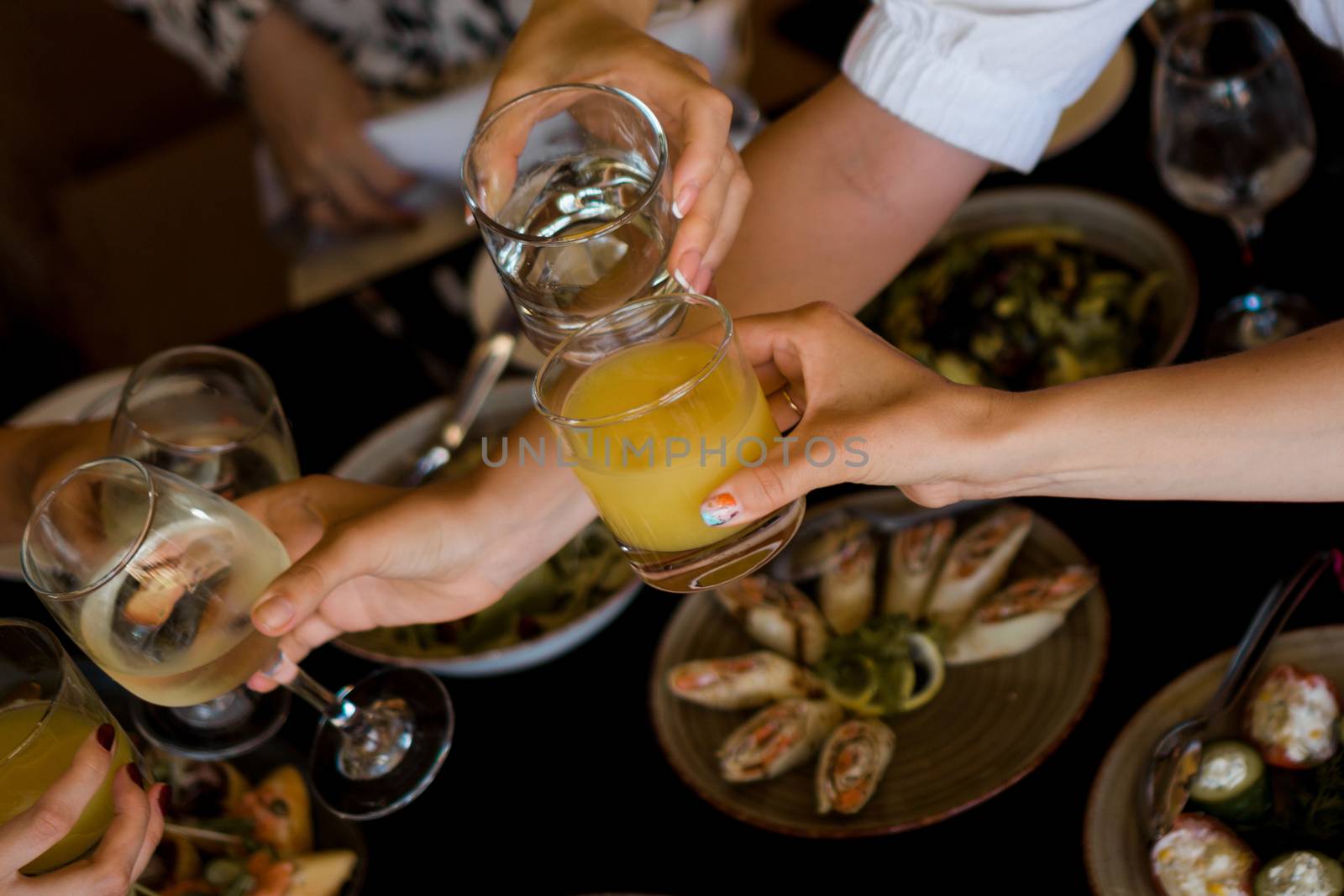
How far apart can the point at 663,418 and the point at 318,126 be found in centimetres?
187

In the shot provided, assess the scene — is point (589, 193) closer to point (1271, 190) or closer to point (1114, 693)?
point (1114, 693)

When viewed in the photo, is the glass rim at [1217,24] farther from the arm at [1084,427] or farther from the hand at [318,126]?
the hand at [318,126]

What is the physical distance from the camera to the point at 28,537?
1.14 metres

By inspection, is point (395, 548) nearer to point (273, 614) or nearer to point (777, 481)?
point (273, 614)

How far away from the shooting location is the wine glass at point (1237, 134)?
1.50 m

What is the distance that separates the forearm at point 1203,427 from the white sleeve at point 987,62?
504 millimetres

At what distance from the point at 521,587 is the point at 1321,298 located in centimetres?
110

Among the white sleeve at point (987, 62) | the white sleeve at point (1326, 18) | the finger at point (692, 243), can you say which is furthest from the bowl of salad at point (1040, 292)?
the finger at point (692, 243)

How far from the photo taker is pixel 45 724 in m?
1.09

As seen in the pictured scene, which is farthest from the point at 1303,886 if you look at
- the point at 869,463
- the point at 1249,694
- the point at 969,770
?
the point at 869,463

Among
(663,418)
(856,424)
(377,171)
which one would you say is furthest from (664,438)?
(377,171)

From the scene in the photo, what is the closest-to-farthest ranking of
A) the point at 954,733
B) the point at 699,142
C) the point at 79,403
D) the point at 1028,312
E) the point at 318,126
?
the point at 699,142
the point at 954,733
the point at 1028,312
the point at 79,403
the point at 318,126

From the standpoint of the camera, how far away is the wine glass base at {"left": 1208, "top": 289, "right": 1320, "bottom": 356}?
1570 millimetres

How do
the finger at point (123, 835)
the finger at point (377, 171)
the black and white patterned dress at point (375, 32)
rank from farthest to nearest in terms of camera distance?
1. the black and white patterned dress at point (375, 32)
2. the finger at point (377, 171)
3. the finger at point (123, 835)
